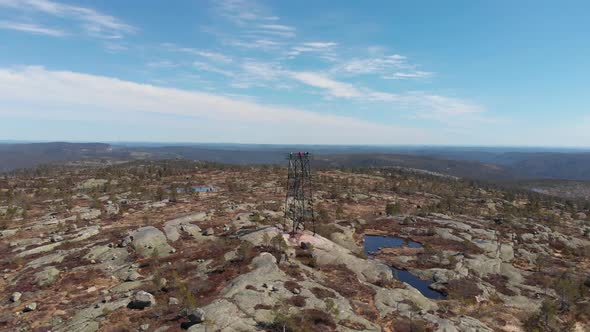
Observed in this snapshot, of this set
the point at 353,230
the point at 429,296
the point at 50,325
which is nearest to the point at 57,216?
the point at 50,325

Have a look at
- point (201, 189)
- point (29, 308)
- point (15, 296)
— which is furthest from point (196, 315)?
point (201, 189)

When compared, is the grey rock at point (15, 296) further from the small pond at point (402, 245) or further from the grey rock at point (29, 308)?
the small pond at point (402, 245)

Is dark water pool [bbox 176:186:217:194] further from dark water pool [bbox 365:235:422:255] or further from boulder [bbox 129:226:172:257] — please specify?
dark water pool [bbox 365:235:422:255]

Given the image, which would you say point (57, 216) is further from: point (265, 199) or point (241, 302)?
point (241, 302)

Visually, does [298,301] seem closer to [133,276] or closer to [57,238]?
[133,276]

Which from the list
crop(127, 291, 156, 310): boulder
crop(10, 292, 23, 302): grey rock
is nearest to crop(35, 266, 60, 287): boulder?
crop(10, 292, 23, 302): grey rock

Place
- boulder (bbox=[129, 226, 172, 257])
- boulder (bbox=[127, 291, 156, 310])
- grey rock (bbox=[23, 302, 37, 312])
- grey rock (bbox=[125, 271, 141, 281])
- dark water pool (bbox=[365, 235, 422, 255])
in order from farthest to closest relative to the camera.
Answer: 1. dark water pool (bbox=[365, 235, 422, 255])
2. boulder (bbox=[129, 226, 172, 257])
3. grey rock (bbox=[125, 271, 141, 281])
4. grey rock (bbox=[23, 302, 37, 312])
5. boulder (bbox=[127, 291, 156, 310])
